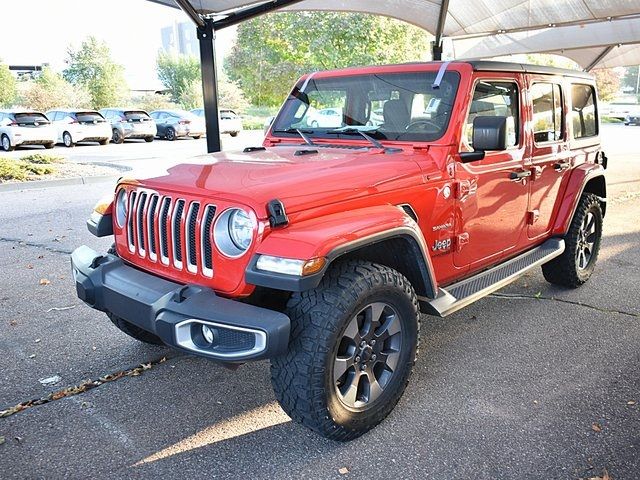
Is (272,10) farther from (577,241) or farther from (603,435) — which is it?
(603,435)

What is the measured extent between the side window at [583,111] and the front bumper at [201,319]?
372cm

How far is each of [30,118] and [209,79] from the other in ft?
45.3

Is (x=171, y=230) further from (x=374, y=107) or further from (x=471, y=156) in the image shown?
(x=471, y=156)

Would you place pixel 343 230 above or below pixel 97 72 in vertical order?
below

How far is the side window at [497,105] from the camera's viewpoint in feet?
12.3

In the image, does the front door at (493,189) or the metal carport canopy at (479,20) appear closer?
the front door at (493,189)

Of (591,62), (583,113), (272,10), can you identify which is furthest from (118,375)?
(591,62)

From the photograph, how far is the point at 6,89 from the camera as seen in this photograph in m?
40.1

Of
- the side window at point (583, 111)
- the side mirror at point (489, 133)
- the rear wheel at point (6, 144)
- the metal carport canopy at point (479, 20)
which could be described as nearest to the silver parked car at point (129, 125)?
the rear wheel at point (6, 144)

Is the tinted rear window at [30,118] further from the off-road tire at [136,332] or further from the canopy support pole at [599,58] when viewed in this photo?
the off-road tire at [136,332]

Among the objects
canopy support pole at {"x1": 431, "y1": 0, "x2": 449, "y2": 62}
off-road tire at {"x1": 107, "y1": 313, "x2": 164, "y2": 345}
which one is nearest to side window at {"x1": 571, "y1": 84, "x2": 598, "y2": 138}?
off-road tire at {"x1": 107, "y1": 313, "x2": 164, "y2": 345}

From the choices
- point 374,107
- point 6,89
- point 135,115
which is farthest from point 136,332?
point 6,89

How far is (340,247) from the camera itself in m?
2.62

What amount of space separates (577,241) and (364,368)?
2.94 m
